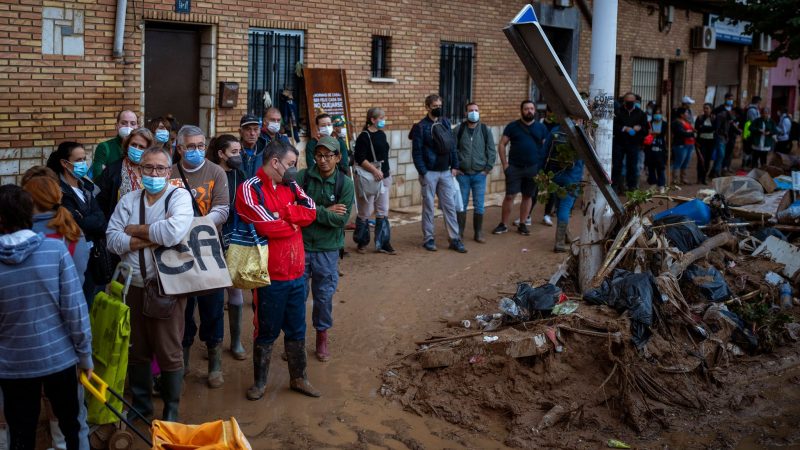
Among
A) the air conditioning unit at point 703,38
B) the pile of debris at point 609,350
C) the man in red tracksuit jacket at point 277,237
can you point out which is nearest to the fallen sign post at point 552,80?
the pile of debris at point 609,350

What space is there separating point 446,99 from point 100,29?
682 cm

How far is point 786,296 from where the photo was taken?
889 cm

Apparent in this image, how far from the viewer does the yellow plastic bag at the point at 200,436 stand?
4.50 m

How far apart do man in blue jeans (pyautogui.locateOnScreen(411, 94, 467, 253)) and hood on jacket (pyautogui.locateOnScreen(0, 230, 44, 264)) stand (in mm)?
6784

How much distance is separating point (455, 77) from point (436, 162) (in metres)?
4.97

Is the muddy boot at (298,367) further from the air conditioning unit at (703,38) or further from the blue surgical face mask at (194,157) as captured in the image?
the air conditioning unit at (703,38)

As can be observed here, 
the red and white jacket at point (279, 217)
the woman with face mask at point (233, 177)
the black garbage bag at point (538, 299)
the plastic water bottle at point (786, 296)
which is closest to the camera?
the red and white jacket at point (279, 217)

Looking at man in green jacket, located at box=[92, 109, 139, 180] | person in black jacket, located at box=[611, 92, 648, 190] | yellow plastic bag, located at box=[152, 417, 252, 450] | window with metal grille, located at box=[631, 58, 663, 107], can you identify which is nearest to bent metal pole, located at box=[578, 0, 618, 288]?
man in green jacket, located at box=[92, 109, 139, 180]

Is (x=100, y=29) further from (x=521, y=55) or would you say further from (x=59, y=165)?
(x=521, y=55)

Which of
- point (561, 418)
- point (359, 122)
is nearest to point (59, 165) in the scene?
point (561, 418)

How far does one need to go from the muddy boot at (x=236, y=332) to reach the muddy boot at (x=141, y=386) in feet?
→ 4.91

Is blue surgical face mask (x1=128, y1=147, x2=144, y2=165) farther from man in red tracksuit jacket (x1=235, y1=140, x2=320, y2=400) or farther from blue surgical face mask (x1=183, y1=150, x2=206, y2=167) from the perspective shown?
man in red tracksuit jacket (x1=235, y1=140, x2=320, y2=400)

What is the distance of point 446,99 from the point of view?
50.8 feet

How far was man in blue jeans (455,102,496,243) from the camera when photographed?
11.4 m
